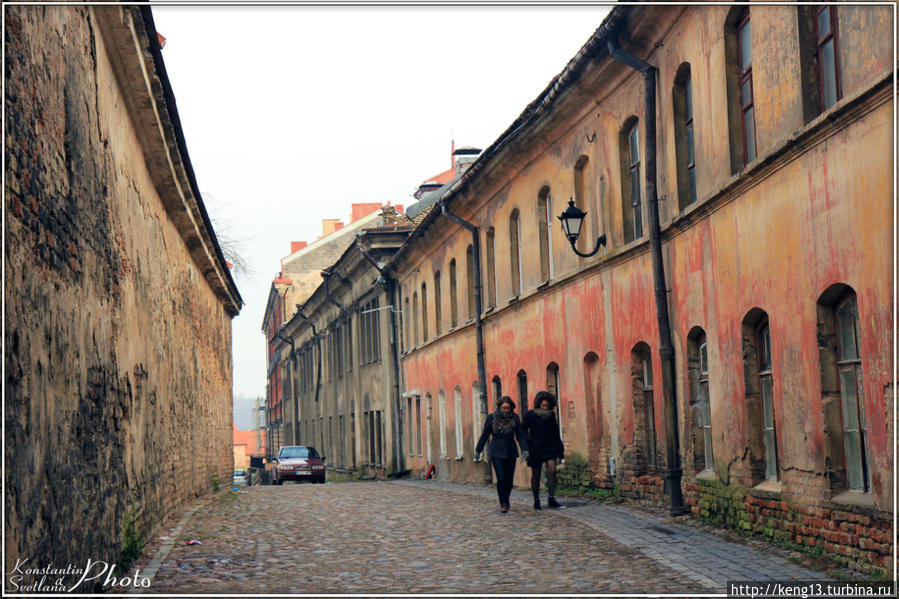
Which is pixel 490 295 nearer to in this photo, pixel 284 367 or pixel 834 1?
pixel 834 1

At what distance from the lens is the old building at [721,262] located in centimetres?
934

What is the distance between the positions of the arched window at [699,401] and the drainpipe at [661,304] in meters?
0.40

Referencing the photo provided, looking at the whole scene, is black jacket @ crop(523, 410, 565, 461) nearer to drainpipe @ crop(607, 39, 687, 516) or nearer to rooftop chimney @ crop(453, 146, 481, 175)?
drainpipe @ crop(607, 39, 687, 516)

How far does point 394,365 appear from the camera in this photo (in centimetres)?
3694

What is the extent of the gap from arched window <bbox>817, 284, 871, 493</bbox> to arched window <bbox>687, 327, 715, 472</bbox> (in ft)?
12.1

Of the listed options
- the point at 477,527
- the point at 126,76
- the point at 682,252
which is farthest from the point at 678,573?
the point at 126,76

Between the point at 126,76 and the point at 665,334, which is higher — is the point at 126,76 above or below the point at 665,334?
above

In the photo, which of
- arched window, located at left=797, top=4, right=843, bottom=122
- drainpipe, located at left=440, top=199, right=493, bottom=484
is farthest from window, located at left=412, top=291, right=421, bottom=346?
arched window, located at left=797, top=4, right=843, bottom=122

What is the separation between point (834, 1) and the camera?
9906mm

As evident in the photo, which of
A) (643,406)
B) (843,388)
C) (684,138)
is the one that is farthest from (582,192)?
(843,388)

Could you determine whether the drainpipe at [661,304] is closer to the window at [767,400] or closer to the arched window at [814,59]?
the window at [767,400]

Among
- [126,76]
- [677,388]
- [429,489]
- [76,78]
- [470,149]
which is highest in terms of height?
[470,149]

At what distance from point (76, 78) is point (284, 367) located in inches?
2368

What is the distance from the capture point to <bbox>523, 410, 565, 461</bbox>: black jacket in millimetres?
16266
